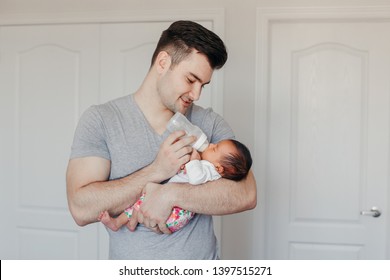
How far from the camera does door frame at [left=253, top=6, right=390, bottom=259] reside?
86.1 inches

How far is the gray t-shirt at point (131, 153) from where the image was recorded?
1204 millimetres

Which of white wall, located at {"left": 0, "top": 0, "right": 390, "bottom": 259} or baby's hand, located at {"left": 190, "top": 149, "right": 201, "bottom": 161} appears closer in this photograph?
baby's hand, located at {"left": 190, "top": 149, "right": 201, "bottom": 161}

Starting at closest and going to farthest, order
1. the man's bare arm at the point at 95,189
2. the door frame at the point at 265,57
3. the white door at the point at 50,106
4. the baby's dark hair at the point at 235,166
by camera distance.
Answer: the man's bare arm at the point at 95,189 → the baby's dark hair at the point at 235,166 → the door frame at the point at 265,57 → the white door at the point at 50,106

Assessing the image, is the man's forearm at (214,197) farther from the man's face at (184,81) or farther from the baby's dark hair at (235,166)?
the man's face at (184,81)

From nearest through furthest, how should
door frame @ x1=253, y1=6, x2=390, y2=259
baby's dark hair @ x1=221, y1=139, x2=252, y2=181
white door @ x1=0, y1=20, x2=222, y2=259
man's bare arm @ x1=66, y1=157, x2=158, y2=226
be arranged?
man's bare arm @ x1=66, y1=157, x2=158, y2=226, baby's dark hair @ x1=221, y1=139, x2=252, y2=181, door frame @ x1=253, y1=6, x2=390, y2=259, white door @ x1=0, y1=20, x2=222, y2=259

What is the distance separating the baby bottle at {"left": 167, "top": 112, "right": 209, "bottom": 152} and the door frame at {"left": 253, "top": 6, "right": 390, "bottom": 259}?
1.04 meters

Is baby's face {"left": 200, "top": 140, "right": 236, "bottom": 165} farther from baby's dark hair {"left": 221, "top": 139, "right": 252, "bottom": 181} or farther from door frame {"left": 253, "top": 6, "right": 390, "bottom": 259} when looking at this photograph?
door frame {"left": 253, "top": 6, "right": 390, "bottom": 259}

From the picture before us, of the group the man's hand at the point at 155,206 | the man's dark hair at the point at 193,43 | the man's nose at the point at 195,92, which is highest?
the man's dark hair at the point at 193,43

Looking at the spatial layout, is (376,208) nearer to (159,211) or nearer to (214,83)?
(214,83)

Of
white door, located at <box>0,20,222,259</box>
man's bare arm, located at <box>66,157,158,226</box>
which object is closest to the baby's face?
man's bare arm, located at <box>66,157,158,226</box>

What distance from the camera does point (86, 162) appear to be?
1.17 meters

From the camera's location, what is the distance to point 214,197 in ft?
3.83

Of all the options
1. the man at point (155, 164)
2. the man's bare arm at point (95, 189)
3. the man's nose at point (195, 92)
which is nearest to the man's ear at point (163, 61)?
the man at point (155, 164)

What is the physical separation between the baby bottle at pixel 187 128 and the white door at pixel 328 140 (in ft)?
3.60
